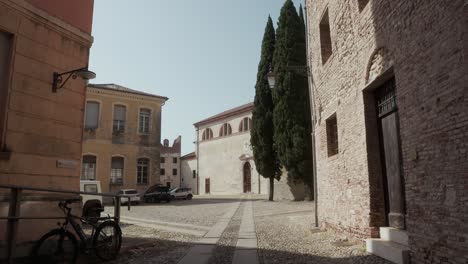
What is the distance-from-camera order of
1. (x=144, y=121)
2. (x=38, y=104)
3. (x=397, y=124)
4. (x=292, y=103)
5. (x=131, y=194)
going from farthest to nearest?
(x=144, y=121)
(x=131, y=194)
(x=292, y=103)
(x=38, y=104)
(x=397, y=124)

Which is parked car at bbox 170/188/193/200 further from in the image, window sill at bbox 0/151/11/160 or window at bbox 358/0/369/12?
window at bbox 358/0/369/12

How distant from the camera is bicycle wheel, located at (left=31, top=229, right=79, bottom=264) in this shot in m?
5.58

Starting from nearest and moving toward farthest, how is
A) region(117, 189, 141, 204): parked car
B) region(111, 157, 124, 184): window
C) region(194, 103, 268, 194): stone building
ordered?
region(117, 189, 141, 204): parked car
region(111, 157, 124, 184): window
region(194, 103, 268, 194): stone building

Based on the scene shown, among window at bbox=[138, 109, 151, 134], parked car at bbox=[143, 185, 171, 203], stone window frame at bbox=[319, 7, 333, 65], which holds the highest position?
window at bbox=[138, 109, 151, 134]

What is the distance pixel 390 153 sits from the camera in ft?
22.9

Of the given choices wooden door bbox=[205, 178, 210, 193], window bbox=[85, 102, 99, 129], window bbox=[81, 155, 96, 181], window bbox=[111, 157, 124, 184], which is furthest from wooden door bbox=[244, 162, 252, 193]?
window bbox=[85, 102, 99, 129]

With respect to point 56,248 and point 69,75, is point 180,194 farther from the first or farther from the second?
point 56,248

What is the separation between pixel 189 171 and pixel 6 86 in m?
47.4

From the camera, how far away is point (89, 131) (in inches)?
1115

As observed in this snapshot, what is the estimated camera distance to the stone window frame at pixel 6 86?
6.40m

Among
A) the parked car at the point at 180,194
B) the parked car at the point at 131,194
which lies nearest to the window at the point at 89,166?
the parked car at the point at 131,194

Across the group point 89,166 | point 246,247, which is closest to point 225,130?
point 89,166

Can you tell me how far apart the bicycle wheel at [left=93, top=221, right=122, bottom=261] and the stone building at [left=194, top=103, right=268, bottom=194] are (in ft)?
99.7

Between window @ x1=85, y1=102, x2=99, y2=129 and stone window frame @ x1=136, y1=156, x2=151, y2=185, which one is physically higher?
window @ x1=85, y1=102, x2=99, y2=129
